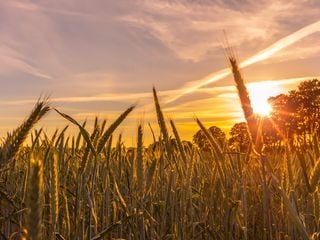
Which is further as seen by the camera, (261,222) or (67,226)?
(261,222)

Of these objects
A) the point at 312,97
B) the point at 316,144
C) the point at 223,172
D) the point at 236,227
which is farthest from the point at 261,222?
the point at 312,97

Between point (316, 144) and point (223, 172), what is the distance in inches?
32.4

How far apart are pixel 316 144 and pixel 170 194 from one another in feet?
3.54

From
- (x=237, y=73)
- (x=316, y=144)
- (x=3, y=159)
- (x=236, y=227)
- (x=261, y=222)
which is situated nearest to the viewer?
(x=3, y=159)

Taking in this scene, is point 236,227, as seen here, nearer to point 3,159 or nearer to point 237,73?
point 237,73

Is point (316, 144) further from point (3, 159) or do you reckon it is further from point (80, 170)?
point (3, 159)

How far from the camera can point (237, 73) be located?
2.15 meters

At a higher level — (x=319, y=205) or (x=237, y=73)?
(x=237, y=73)

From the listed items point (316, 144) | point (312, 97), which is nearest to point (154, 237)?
point (316, 144)

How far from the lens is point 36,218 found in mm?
877

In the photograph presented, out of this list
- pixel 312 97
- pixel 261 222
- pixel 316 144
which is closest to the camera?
pixel 316 144

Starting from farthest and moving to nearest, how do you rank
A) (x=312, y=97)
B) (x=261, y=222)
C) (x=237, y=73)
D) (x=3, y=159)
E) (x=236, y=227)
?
(x=312, y=97)
(x=261, y=222)
(x=236, y=227)
(x=237, y=73)
(x=3, y=159)

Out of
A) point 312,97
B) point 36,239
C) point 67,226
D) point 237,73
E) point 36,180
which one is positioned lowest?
point 67,226

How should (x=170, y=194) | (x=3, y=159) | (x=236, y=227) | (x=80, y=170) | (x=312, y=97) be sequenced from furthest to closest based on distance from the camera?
(x=312, y=97) < (x=236, y=227) < (x=170, y=194) < (x=80, y=170) < (x=3, y=159)
